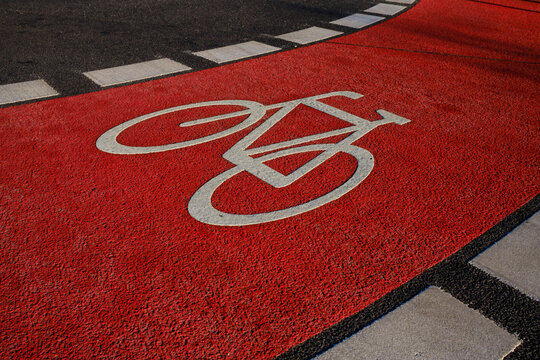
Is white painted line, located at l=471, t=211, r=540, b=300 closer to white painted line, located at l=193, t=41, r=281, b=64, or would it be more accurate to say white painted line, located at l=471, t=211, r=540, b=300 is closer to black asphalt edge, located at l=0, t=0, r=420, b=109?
black asphalt edge, located at l=0, t=0, r=420, b=109

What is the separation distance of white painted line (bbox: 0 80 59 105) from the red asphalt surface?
10.4 inches

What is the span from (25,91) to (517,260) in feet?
16.3

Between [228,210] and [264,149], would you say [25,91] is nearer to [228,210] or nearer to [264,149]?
[264,149]

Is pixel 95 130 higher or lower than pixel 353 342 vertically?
higher

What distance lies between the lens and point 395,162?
404 centimetres

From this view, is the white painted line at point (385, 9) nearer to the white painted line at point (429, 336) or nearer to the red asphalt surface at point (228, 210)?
the red asphalt surface at point (228, 210)

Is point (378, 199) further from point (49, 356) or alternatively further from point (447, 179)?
point (49, 356)

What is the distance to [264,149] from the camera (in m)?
4.15

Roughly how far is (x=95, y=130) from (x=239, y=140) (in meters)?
1.32

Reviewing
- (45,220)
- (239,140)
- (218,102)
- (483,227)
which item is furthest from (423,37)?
(45,220)

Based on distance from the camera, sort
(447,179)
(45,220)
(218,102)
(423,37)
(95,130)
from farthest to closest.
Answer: (423,37) → (218,102) → (95,130) → (447,179) → (45,220)

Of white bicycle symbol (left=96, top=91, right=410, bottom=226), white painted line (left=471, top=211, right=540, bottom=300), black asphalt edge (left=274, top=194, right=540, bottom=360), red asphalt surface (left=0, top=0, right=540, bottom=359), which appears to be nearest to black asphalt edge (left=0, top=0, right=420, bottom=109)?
red asphalt surface (left=0, top=0, right=540, bottom=359)

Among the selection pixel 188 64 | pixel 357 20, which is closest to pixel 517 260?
pixel 188 64

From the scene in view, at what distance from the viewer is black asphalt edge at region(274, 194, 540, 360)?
2406mm
